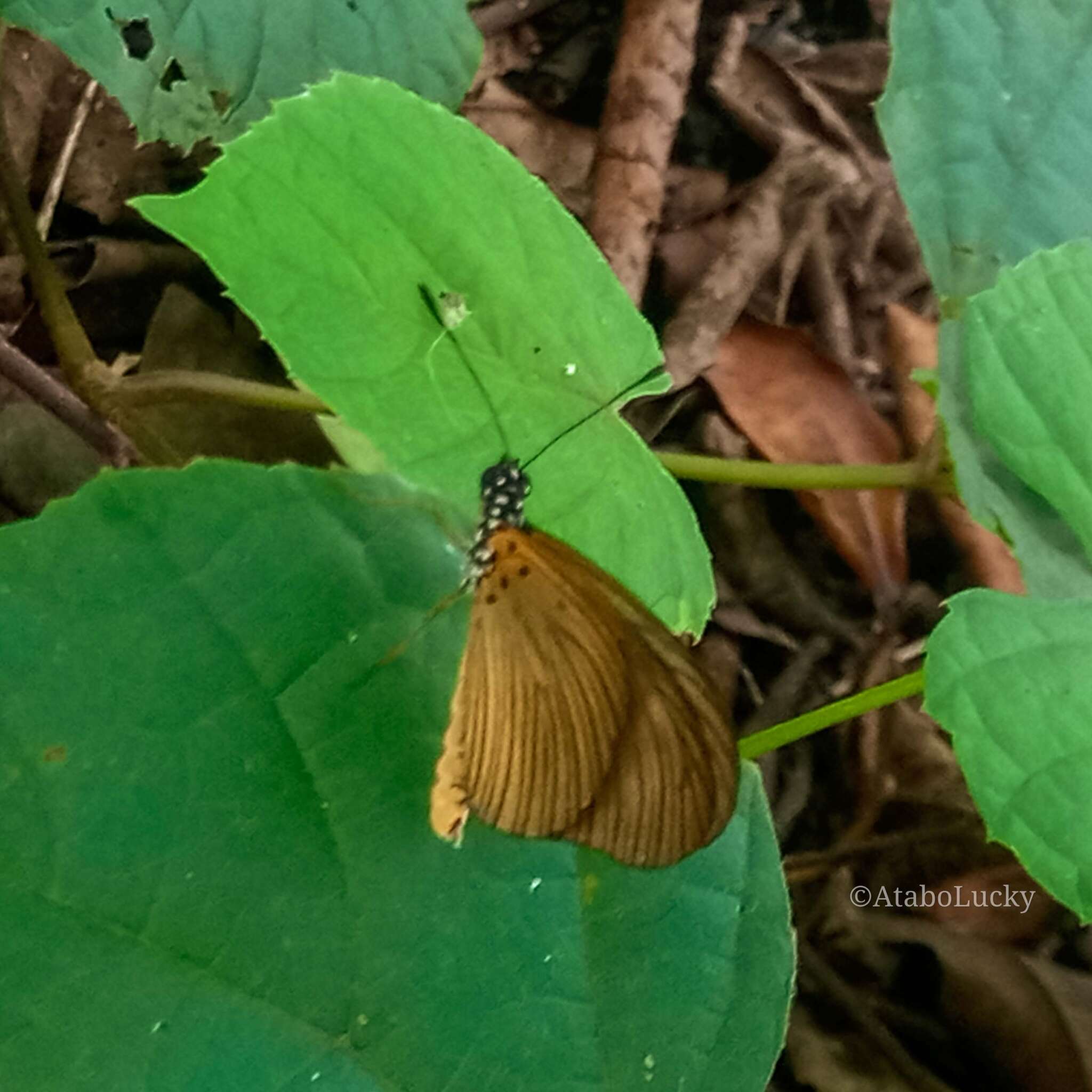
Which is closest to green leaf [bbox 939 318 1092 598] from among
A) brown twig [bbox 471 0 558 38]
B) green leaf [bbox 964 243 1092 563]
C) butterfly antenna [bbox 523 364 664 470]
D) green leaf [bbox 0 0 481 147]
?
green leaf [bbox 964 243 1092 563]

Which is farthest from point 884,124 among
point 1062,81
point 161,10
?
point 161,10

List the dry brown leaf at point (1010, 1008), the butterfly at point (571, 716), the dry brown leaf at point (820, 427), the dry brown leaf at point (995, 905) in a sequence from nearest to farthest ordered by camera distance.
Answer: the butterfly at point (571, 716) < the dry brown leaf at point (1010, 1008) < the dry brown leaf at point (995, 905) < the dry brown leaf at point (820, 427)

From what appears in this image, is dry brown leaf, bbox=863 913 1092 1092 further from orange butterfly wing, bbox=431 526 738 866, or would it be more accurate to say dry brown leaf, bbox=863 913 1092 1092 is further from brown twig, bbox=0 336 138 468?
brown twig, bbox=0 336 138 468

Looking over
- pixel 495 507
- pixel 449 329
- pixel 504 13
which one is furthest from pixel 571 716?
pixel 504 13

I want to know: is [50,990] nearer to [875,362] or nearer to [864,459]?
[864,459]

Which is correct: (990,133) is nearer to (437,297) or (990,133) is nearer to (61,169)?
(437,297)

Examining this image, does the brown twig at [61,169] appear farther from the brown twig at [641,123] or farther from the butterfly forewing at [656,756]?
the butterfly forewing at [656,756]

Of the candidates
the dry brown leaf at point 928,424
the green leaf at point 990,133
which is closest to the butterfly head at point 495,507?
the green leaf at point 990,133
